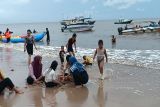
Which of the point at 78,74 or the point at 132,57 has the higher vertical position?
the point at 78,74

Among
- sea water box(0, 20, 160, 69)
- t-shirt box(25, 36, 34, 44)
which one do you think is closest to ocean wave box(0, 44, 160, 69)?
sea water box(0, 20, 160, 69)

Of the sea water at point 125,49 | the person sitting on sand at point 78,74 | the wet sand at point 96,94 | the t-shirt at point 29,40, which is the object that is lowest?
the sea water at point 125,49

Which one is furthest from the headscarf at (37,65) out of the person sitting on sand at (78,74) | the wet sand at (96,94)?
the person sitting on sand at (78,74)

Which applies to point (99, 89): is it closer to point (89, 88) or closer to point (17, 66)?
point (89, 88)

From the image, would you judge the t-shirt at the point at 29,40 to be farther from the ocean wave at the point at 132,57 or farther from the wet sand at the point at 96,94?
the ocean wave at the point at 132,57

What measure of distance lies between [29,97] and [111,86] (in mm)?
2713

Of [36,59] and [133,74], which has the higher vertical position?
[36,59]

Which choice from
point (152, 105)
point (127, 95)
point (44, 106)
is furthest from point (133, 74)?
→ point (44, 106)

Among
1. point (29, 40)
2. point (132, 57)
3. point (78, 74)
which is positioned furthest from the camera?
point (132, 57)

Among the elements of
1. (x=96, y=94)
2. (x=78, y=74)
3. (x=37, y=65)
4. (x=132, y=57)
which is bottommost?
(x=132, y=57)

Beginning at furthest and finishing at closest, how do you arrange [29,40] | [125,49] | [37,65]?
1. [125,49]
2. [29,40]
3. [37,65]

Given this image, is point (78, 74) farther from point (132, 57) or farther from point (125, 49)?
point (125, 49)

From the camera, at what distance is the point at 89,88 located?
9742mm

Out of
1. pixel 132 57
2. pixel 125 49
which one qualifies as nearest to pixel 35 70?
pixel 132 57
